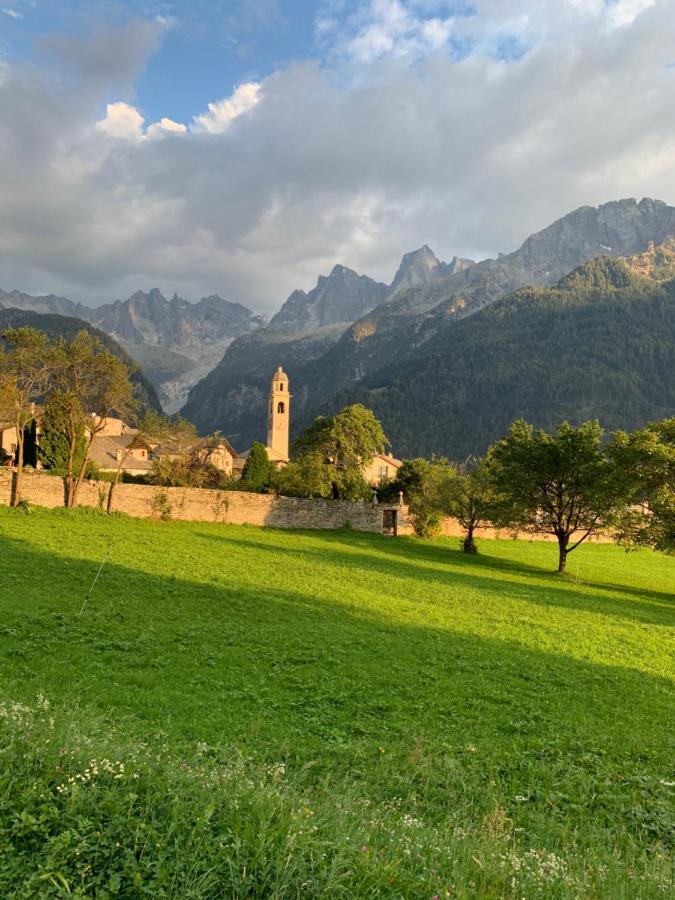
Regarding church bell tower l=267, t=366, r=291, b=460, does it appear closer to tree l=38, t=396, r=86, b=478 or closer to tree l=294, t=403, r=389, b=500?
→ tree l=294, t=403, r=389, b=500

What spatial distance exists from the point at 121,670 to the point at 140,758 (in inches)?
266

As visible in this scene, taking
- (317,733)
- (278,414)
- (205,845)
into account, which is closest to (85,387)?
(317,733)

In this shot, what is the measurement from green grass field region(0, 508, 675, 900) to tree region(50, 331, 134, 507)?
10049 millimetres

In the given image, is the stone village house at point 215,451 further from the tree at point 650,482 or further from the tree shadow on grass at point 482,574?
the tree at point 650,482

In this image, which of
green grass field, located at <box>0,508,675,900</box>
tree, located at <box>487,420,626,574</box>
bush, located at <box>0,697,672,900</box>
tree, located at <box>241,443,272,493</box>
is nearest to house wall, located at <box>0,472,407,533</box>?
green grass field, located at <box>0,508,675,900</box>

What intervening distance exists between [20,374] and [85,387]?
3.69m

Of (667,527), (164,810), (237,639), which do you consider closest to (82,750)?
(164,810)

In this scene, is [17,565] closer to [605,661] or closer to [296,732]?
[296,732]

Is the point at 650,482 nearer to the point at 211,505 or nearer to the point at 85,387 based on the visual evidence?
the point at 211,505

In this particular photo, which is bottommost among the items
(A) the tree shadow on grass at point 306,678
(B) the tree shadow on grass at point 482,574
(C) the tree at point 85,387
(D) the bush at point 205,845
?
(B) the tree shadow on grass at point 482,574

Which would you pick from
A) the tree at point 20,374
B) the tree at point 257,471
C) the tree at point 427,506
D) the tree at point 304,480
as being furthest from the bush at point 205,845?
the tree at point 257,471

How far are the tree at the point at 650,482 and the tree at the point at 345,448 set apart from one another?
2807 cm

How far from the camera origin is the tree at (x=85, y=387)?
3431 centimetres

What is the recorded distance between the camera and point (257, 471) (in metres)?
56.9
